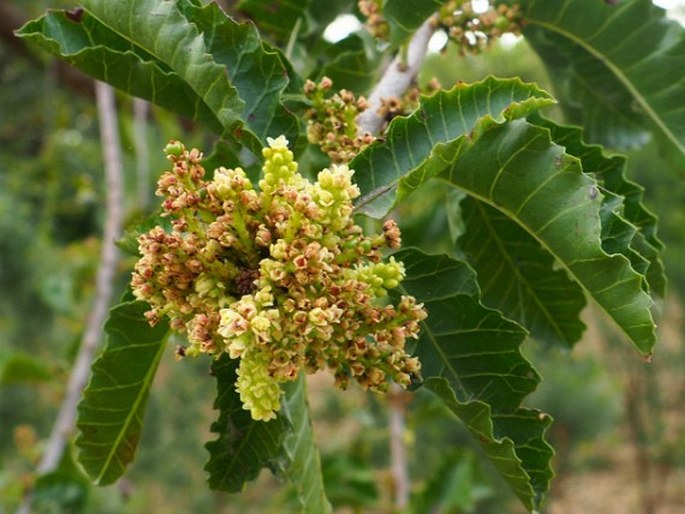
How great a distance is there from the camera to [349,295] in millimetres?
550

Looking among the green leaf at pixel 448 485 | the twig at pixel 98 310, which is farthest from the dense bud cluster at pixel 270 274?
the green leaf at pixel 448 485

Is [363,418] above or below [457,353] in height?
below

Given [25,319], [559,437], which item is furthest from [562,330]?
[559,437]

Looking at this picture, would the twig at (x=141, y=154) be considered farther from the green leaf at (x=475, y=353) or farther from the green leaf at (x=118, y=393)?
the green leaf at (x=475, y=353)

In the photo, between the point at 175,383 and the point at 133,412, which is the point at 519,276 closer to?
the point at 133,412

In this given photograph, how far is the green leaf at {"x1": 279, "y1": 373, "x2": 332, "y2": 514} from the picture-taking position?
2.21 feet

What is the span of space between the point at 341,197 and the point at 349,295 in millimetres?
66

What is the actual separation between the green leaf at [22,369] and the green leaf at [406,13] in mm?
1283

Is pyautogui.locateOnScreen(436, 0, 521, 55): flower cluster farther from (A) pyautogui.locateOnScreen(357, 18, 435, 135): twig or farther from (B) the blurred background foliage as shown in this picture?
(B) the blurred background foliage

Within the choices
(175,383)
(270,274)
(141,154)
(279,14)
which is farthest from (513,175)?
(175,383)

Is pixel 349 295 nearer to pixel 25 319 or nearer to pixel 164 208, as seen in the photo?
pixel 164 208

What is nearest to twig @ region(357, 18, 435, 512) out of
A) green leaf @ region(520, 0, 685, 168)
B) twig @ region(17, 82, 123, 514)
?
green leaf @ region(520, 0, 685, 168)

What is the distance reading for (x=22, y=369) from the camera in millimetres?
1790

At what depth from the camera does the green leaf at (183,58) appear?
0.62m
